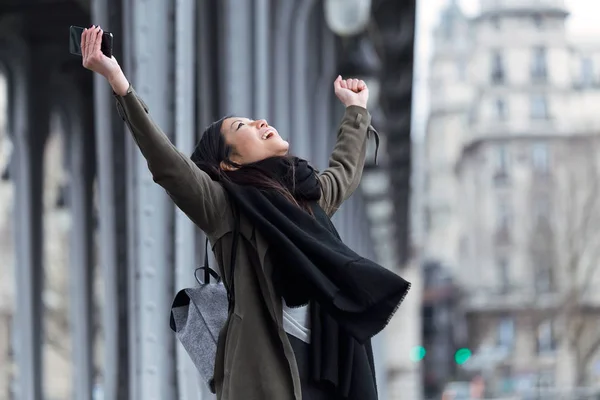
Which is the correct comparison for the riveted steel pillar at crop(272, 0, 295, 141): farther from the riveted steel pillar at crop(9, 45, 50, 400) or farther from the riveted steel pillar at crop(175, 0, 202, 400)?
the riveted steel pillar at crop(9, 45, 50, 400)

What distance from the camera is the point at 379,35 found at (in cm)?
2075

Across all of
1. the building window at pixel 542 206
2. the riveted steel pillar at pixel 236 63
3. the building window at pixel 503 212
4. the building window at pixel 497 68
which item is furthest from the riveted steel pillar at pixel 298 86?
the building window at pixel 497 68

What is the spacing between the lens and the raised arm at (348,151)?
16.0ft

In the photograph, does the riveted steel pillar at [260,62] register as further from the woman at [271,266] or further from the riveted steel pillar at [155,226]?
the woman at [271,266]

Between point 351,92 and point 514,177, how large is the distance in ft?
307

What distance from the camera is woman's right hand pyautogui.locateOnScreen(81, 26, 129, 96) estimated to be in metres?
4.23

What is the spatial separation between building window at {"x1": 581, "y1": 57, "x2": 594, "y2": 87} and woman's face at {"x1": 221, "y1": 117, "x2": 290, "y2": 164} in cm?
10077

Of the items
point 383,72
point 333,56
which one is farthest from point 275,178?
point 383,72

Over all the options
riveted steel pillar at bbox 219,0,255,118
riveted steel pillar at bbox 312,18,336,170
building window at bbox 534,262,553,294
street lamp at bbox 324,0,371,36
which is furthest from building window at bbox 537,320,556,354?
riveted steel pillar at bbox 219,0,255,118

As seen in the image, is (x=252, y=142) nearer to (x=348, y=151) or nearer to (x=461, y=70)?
(x=348, y=151)

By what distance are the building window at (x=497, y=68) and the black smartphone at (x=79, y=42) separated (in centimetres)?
10089

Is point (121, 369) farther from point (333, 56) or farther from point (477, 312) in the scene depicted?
point (477, 312)

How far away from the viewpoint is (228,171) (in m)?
4.57

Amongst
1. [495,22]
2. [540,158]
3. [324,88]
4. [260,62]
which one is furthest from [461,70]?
[260,62]
